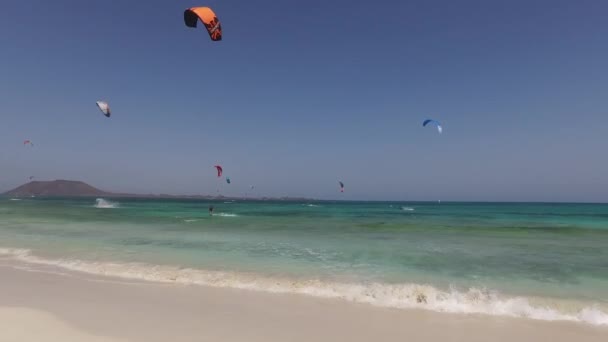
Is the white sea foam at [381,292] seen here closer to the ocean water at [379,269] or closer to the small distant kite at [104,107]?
the ocean water at [379,269]

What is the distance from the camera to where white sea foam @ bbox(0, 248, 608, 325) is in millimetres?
6004

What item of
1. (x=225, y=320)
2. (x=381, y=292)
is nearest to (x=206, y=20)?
(x=225, y=320)

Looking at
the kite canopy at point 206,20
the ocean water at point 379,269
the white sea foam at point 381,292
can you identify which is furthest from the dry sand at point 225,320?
the kite canopy at point 206,20

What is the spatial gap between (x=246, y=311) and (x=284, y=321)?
829 mm

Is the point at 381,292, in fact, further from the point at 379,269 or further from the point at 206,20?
the point at 206,20

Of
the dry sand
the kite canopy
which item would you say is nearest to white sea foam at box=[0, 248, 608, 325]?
the dry sand

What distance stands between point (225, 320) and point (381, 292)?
11.5ft

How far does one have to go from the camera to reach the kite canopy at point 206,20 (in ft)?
29.9

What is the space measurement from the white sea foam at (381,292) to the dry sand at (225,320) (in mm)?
429

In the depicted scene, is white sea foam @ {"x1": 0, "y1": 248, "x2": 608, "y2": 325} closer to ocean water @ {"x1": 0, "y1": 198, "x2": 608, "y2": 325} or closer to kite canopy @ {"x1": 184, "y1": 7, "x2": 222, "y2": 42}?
ocean water @ {"x1": 0, "y1": 198, "x2": 608, "y2": 325}

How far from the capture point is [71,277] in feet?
26.0

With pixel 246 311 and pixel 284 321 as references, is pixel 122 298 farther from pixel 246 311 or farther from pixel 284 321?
pixel 284 321

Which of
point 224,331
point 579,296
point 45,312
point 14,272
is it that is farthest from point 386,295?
point 14,272

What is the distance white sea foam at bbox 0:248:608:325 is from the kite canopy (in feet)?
21.4
